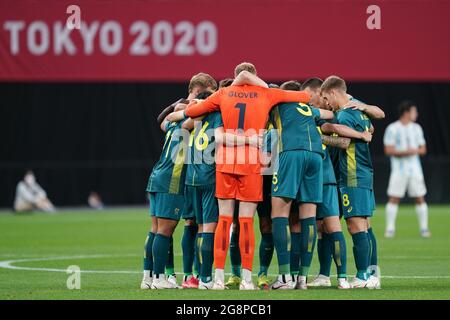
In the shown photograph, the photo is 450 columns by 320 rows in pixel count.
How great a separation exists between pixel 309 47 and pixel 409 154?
553 cm

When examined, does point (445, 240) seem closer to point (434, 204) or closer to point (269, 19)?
point (269, 19)

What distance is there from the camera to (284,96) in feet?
36.1

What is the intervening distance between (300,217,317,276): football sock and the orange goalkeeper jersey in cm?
78

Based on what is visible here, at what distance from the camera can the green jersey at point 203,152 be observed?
11.2 meters

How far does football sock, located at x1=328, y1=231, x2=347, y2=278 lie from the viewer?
36.8 ft

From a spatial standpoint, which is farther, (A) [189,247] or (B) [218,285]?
(A) [189,247]

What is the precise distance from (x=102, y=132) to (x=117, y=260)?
51.0 ft

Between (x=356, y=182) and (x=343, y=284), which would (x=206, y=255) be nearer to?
(x=343, y=284)

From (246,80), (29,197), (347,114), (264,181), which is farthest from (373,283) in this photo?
(29,197)

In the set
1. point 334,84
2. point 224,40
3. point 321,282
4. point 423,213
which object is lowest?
point 321,282

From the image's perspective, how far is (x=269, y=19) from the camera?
81.4ft

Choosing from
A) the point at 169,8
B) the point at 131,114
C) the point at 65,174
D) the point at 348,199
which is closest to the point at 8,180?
the point at 65,174

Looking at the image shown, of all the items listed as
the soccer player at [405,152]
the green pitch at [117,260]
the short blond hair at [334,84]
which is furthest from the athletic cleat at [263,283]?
the soccer player at [405,152]

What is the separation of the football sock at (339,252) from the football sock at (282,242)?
0.64 metres
